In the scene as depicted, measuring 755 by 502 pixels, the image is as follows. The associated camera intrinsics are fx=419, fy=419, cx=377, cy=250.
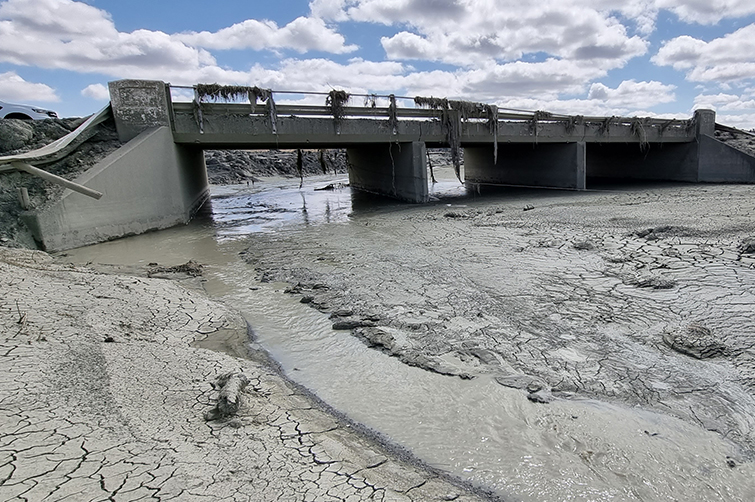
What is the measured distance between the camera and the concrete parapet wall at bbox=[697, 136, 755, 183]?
19.5m

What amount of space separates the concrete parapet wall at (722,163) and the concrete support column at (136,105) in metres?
24.3

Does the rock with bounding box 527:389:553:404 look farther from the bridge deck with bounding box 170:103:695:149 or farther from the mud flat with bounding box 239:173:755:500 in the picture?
the bridge deck with bounding box 170:103:695:149

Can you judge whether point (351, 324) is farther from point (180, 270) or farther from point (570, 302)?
point (180, 270)

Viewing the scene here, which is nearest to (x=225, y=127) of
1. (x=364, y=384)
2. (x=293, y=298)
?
(x=293, y=298)

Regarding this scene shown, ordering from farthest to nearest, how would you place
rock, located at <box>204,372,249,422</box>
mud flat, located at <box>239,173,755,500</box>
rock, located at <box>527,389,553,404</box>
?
rock, located at <box>527,389,553,404</box>
rock, located at <box>204,372,249,422</box>
mud flat, located at <box>239,173,755,500</box>

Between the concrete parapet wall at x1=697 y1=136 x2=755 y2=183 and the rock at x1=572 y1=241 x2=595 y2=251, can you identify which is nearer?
the rock at x1=572 y1=241 x2=595 y2=251

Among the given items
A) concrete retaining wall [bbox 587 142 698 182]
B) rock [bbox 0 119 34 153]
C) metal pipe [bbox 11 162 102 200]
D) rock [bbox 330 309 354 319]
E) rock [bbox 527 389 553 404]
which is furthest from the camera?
concrete retaining wall [bbox 587 142 698 182]

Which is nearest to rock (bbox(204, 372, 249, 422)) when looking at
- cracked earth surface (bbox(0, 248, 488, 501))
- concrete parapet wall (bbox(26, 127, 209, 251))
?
cracked earth surface (bbox(0, 248, 488, 501))

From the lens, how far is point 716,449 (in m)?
2.76

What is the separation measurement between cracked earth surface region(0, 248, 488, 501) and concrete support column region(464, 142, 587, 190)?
1882cm

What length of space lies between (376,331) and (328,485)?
2.45 meters

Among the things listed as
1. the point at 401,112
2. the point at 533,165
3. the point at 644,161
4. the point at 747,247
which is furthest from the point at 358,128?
the point at 644,161

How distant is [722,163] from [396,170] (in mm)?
16248

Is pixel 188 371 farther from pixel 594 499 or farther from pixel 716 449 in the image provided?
pixel 716 449
